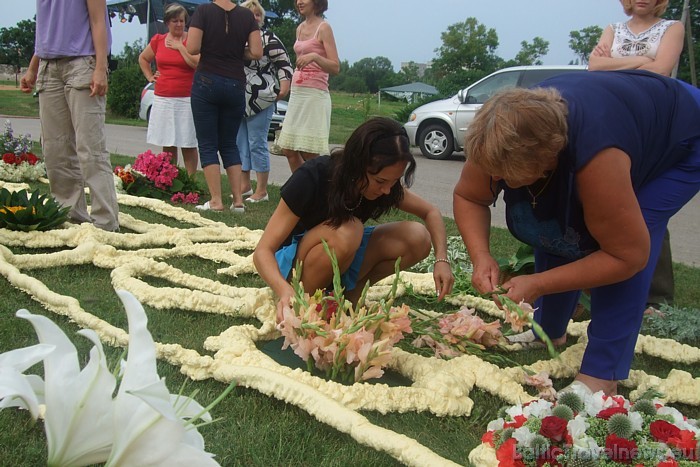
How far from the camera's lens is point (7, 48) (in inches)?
1578

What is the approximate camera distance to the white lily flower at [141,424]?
86 centimetres

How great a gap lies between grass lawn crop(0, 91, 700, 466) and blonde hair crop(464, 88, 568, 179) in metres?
0.78

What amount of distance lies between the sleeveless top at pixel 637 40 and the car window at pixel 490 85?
299 inches

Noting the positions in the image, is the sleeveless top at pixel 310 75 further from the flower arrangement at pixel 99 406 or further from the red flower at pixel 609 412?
the flower arrangement at pixel 99 406

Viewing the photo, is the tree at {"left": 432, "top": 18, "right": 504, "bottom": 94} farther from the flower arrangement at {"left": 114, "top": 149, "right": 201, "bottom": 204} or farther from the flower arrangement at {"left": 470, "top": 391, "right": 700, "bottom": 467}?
the flower arrangement at {"left": 470, "top": 391, "right": 700, "bottom": 467}

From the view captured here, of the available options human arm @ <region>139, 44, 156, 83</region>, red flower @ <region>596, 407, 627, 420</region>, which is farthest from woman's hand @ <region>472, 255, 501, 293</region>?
human arm @ <region>139, 44, 156, 83</region>

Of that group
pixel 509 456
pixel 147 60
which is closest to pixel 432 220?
pixel 509 456

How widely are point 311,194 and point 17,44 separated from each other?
1672 inches

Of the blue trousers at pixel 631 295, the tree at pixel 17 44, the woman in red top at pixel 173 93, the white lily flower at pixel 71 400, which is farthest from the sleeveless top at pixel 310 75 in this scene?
the tree at pixel 17 44

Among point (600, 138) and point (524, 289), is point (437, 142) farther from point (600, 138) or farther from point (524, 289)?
point (600, 138)

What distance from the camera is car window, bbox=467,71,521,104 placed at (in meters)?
11.0

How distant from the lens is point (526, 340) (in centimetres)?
293

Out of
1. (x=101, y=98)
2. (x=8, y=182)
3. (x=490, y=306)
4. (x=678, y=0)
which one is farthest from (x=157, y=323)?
(x=678, y=0)

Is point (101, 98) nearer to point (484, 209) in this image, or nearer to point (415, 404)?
point (484, 209)
